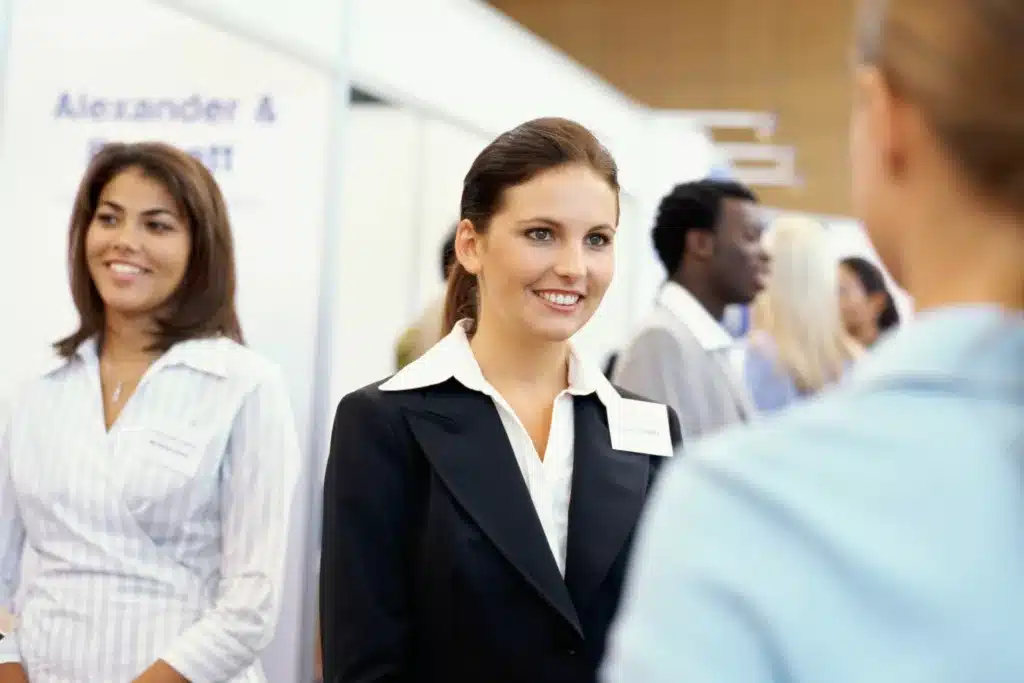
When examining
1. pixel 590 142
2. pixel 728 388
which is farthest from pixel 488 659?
pixel 728 388

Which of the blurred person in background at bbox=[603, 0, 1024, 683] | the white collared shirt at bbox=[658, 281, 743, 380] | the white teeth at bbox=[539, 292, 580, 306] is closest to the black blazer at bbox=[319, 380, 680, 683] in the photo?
the white teeth at bbox=[539, 292, 580, 306]

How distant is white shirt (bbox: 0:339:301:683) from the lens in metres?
2.40

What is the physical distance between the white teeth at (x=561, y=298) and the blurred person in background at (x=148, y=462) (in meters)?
0.76

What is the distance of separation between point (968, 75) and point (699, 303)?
3.01 metres

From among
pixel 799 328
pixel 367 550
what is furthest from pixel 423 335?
pixel 367 550

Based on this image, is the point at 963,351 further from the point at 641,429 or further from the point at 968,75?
the point at 641,429

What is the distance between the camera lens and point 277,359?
366 cm

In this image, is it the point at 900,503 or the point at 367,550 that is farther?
the point at 367,550

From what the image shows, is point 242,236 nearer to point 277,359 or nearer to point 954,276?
point 277,359

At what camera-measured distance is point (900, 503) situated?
25.3 inches

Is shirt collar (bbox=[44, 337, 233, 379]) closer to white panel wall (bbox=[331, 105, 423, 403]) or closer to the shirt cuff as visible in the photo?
the shirt cuff

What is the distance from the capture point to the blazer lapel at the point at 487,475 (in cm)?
185

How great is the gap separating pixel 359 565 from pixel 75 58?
72.9 inches

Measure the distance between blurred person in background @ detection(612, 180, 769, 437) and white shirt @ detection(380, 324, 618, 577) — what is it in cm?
126
